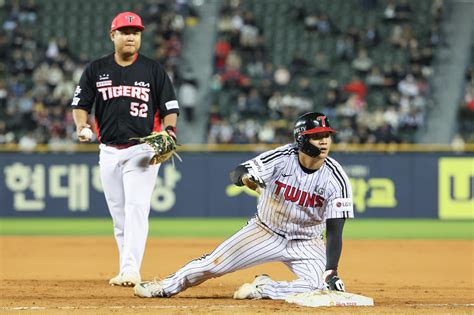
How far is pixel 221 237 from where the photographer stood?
1488 cm

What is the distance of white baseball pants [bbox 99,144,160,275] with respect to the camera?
845cm

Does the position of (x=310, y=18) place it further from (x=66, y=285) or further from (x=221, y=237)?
(x=66, y=285)

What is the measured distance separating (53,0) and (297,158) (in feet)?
61.4

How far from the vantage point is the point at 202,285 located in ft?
29.0

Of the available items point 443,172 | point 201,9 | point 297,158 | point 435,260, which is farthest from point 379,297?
point 201,9

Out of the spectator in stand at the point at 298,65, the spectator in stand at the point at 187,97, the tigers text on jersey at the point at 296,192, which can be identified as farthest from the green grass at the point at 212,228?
the tigers text on jersey at the point at 296,192

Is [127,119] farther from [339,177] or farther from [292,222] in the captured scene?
[339,177]

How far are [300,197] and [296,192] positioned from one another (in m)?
0.05

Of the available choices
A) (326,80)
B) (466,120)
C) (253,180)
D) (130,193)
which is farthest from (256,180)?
(326,80)

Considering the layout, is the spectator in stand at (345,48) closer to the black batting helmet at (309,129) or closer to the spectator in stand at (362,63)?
the spectator in stand at (362,63)

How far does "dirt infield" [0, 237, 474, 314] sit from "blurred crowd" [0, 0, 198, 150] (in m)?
5.74

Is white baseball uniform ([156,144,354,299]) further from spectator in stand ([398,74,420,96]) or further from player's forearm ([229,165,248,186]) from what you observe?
spectator in stand ([398,74,420,96])

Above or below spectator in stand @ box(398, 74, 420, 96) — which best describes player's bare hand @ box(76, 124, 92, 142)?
below

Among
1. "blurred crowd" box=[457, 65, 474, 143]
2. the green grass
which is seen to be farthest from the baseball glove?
"blurred crowd" box=[457, 65, 474, 143]
